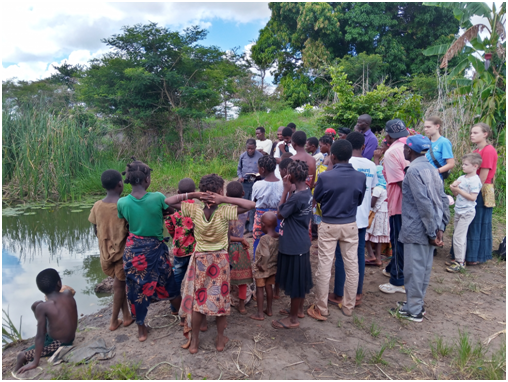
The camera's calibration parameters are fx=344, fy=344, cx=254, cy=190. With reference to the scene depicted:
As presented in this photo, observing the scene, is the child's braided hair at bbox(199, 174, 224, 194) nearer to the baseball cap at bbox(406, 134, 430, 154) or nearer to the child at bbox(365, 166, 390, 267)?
the baseball cap at bbox(406, 134, 430, 154)


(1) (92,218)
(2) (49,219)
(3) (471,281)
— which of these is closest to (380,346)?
(3) (471,281)

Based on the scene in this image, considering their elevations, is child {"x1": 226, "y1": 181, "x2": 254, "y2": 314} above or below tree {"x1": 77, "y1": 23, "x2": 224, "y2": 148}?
below

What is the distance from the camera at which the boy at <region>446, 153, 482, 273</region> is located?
4.67 metres

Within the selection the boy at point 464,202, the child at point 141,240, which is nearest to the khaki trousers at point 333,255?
the child at point 141,240

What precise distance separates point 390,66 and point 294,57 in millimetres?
5291

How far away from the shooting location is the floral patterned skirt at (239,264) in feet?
11.3

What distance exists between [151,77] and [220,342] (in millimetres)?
10130

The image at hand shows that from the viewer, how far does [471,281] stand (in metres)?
4.53

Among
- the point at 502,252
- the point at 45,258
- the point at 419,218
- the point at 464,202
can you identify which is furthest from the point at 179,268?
the point at 502,252

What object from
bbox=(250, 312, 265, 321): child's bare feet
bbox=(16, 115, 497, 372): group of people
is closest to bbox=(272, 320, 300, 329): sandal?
bbox=(16, 115, 497, 372): group of people

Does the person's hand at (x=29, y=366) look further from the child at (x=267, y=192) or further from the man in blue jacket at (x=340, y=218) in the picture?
the man in blue jacket at (x=340, y=218)

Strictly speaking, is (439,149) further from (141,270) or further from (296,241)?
(141,270)

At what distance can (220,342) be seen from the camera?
304cm

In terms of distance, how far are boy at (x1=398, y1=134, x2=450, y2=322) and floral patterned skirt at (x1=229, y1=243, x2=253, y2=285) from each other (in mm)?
1622
